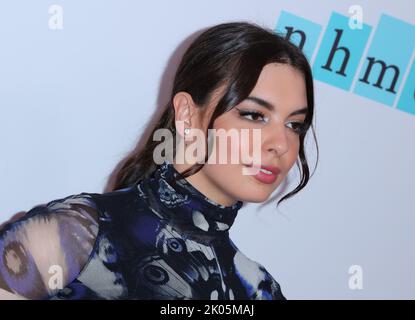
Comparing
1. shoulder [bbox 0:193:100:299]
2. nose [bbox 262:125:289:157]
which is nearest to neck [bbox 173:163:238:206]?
nose [bbox 262:125:289:157]

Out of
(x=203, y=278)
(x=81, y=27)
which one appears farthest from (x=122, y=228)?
(x=81, y=27)

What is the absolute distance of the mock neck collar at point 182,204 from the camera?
1.39m

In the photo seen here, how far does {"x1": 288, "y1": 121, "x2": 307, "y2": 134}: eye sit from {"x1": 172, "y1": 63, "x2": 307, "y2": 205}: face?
4cm

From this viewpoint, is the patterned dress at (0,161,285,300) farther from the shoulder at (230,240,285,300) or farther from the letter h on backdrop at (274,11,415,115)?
the letter h on backdrop at (274,11,415,115)

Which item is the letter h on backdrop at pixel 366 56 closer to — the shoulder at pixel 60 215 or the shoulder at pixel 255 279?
→ the shoulder at pixel 255 279

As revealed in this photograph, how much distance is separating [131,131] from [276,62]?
48 centimetres

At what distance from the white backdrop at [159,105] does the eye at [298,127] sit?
0.39 meters

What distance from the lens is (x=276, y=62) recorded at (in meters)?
1.42

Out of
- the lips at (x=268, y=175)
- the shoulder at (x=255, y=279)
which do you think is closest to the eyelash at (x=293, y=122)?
the lips at (x=268, y=175)

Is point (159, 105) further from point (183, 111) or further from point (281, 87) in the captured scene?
point (281, 87)

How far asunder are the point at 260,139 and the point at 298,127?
0.13 metres

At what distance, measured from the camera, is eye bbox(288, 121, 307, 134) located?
1468mm
